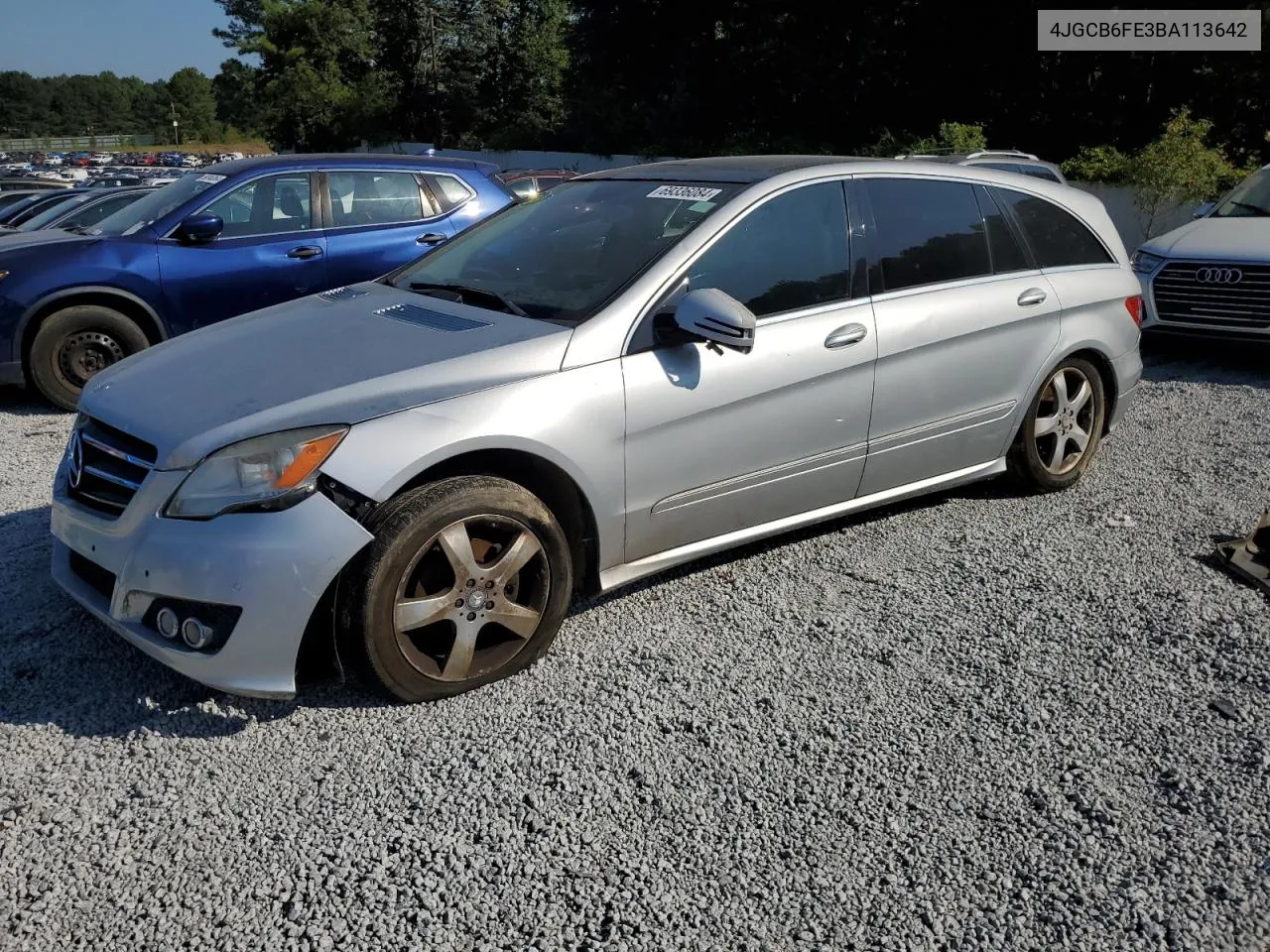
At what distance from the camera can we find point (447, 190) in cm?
827

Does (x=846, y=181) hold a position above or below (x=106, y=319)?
above

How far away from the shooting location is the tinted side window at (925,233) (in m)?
4.42

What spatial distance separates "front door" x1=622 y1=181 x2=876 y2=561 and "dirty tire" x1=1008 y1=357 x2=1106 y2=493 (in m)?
1.22

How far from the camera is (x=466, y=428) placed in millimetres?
3260

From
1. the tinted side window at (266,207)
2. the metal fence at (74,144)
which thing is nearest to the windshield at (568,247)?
the tinted side window at (266,207)

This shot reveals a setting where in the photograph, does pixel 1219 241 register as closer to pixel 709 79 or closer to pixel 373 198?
pixel 373 198

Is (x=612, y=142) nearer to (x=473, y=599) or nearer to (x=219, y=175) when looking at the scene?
(x=219, y=175)

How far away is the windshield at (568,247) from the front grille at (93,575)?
1.57 metres

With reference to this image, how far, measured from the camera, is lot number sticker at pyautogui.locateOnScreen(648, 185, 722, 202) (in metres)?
4.12

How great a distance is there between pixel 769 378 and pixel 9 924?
278cm

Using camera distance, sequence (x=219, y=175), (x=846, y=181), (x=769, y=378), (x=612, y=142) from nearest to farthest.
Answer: (x=769, y=378) < (x=846, y=181) < (x=219, y=175) < (x=612, y=142)

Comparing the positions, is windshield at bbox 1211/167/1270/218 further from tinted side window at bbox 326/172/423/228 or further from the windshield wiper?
the windshield wiper

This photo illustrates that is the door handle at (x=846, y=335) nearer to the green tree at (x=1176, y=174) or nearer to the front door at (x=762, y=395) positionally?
the front door at (x=762, y=395)

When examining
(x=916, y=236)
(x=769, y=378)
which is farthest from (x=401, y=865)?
(x=916, y=236)
